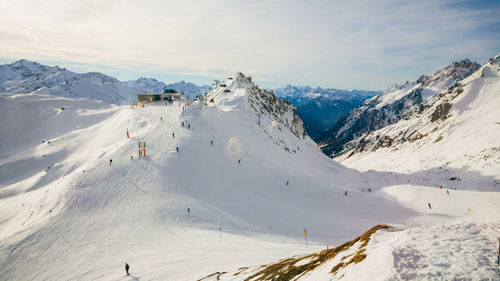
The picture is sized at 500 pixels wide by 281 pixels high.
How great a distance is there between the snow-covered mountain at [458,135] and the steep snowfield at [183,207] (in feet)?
78.2

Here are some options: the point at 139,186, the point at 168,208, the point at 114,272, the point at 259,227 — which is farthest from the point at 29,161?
the point at 259,227

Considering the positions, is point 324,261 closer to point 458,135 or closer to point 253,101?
point 253,101

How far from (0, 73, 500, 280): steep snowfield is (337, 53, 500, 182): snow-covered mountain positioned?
2382 cm

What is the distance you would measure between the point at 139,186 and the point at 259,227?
56.5 feet

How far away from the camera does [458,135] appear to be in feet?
342

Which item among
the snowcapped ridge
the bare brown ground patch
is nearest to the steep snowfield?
the bare brown ground patch

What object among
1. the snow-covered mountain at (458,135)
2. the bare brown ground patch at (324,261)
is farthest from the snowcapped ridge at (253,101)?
the bare brown ground patch at (324,261)

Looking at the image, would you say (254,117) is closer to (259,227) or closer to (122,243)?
(259,227)

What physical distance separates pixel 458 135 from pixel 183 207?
12810 cm

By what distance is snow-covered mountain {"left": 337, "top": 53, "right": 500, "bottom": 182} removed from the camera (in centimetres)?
7677

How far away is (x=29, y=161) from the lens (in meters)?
51.2

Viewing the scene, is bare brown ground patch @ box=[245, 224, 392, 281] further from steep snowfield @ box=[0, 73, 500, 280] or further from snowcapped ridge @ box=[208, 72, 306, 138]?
snowcapped ridge @ box=[208, 72, 306, 138]

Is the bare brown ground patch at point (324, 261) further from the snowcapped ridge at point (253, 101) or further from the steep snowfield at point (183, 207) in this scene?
the snowcapped ridge at point (253, 101)

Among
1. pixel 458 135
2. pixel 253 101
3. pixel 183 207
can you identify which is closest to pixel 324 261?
pixel 183 207
